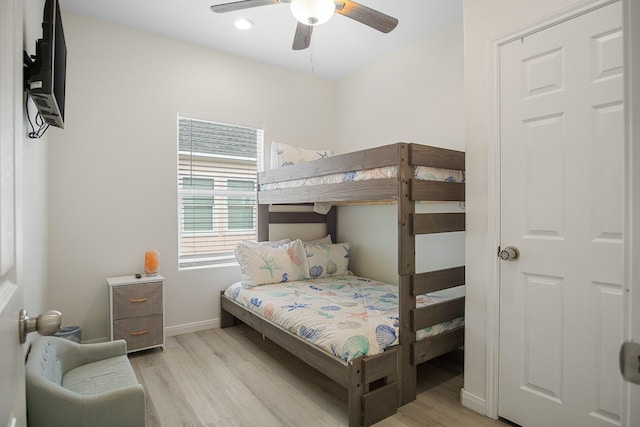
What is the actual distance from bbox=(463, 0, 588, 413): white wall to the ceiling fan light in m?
0.89

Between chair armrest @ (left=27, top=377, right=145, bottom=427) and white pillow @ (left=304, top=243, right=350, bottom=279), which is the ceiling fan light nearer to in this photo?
chair armrest @ (left=27, top=377, right=145, bottom=427)

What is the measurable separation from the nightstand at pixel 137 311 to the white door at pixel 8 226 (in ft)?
7.64

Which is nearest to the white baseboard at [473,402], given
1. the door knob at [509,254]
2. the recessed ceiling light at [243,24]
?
the door knob at [509,254]

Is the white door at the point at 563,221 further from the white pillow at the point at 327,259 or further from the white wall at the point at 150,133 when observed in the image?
the white pillow at the point at 327,259

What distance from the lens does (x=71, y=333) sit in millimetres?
2648

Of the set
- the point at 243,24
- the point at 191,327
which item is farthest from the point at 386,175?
the point at 191,327

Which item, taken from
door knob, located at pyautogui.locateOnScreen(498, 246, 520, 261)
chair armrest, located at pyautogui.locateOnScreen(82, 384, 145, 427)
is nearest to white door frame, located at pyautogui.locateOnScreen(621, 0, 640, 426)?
door knob, located at pyautogui.locateOnScreen(498, 246, 520, 261)

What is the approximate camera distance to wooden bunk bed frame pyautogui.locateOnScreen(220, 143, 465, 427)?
6.27 feet

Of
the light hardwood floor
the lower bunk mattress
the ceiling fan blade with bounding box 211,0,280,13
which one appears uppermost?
the ceiling fan blade with bounding box 211,0,280,13

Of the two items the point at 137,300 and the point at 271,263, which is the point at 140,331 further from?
the point at 271,263

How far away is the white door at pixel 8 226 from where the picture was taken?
0.51 meters

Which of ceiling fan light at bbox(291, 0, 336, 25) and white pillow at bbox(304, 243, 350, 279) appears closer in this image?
ceiling fan light at bbox(291, 0, 336, 25)

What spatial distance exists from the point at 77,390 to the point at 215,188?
2220 mm

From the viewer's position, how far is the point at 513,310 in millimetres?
1925
